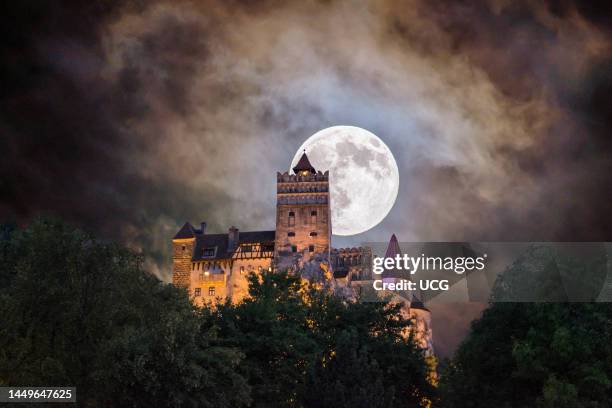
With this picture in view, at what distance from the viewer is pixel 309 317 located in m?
55.6

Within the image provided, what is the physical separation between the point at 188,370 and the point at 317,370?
6.95 m

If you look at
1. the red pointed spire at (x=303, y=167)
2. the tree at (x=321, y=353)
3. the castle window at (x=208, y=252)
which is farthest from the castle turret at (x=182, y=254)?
Answer: the tree at (x=321, y=353)

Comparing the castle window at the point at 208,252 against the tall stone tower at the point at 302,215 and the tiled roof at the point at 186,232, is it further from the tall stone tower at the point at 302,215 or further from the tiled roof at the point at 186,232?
the tall stone tower at the point at 302,215

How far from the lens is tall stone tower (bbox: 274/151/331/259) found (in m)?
102

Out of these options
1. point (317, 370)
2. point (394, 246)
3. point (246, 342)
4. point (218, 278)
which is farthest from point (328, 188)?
point (317, 370)

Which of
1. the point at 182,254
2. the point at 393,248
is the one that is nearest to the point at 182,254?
the point at 182,254

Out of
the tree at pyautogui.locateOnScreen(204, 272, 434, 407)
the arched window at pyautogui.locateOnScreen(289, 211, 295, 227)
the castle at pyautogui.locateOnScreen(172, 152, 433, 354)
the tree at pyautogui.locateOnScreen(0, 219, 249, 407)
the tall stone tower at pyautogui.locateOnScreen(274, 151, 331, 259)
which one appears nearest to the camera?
the tree at pyautogui.locateOnScreen(0, 219, 249, 407)

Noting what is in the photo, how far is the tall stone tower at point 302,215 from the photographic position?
335 feet

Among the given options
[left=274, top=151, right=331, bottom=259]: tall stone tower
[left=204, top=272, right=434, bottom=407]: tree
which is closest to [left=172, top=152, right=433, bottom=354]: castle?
[left=274, top=151, right=331, bottom=259]: tall stone tower

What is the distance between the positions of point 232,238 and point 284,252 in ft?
30.9

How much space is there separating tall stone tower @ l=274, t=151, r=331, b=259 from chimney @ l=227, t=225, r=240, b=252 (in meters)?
6.76

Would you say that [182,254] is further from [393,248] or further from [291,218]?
[393,248]

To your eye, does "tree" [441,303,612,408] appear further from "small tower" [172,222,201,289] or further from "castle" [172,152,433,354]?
"small tower" [172,222,201,289]

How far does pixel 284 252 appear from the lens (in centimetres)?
10181
